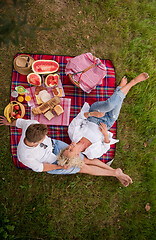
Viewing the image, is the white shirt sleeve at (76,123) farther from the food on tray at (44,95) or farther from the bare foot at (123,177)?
the bare foot at (123,177)

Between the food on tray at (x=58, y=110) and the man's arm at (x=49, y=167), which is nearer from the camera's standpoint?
the man's arm at (x=49, y=167)

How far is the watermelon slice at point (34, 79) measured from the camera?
3.71 meters

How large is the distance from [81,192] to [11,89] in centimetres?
298

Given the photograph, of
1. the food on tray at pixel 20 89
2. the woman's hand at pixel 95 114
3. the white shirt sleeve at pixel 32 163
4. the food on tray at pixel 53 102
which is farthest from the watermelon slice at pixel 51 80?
the white shirt sleeve at pixel 32 163

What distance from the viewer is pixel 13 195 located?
3.97m

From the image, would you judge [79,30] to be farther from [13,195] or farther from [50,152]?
[13,195]

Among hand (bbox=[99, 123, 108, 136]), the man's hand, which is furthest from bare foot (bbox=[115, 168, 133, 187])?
hand (bbox=[99, 123, 108, 136])

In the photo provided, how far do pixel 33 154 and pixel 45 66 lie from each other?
78.3 inches

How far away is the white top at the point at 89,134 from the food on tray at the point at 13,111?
1.15 m

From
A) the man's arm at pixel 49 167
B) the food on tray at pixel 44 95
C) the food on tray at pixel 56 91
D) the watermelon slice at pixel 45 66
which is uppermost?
the watermelon slice at pixel 45 66

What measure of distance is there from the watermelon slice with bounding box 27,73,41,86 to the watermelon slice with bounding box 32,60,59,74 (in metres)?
0.10

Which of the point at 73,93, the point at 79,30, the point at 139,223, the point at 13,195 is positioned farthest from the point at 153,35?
the point at 13,195

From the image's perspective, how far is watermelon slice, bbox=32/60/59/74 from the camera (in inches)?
145

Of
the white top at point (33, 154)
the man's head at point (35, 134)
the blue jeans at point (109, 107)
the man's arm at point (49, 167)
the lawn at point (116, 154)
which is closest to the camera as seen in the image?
the man's head at point (35, 134)
